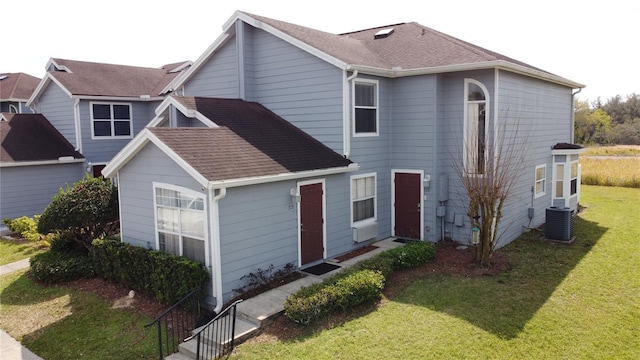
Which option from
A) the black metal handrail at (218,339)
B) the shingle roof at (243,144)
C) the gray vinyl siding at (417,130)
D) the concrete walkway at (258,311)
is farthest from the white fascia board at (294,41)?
the black metal handrail at (218,339)

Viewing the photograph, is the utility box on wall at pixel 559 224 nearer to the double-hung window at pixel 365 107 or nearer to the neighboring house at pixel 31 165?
the double-hung window at pixel 365 107

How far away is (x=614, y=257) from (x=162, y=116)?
503 inches

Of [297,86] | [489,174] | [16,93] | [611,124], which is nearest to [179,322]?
[297,86]

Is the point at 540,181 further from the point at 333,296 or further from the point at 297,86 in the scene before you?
the point at 333,296

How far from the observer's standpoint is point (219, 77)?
15.2m

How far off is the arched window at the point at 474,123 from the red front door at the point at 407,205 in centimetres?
165

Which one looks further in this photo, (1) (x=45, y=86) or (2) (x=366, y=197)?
(1) (x=45, y=86)

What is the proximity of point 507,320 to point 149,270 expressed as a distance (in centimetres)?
728

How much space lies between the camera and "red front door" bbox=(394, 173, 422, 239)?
13422mm

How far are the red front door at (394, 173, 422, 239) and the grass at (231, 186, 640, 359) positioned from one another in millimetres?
2933

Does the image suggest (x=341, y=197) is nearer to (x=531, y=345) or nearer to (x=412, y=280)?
(x=412, y=280)

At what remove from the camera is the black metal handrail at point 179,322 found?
7980 millimetres

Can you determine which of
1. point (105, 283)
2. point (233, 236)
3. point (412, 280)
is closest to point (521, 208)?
point (412, 280)

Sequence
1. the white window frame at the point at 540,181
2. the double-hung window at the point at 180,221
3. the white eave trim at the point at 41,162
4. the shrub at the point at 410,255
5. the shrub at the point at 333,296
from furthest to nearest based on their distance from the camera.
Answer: the white eave trim at the point at 41,162
the white window frame at the point at 540,181
the shrub at the point at 410,255
the double-hung window at the point at 180,221
the shrub at the point at 333,296
